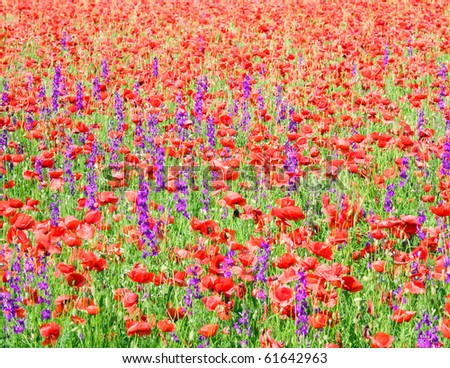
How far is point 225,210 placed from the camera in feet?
12.0

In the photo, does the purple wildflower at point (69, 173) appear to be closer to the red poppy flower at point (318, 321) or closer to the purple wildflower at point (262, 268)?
the purple wildflower at point (262, 268)

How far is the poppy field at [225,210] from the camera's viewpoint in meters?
2.59

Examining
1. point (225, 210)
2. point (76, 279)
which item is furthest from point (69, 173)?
point (76, 279)

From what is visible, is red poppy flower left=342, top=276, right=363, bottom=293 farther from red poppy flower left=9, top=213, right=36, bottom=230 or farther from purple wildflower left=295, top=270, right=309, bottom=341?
red poppy flower left=9, top=213, right=36, bottom=230

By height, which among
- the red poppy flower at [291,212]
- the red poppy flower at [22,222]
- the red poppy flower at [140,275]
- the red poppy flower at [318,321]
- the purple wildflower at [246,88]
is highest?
the purple wildflower at [246,88]

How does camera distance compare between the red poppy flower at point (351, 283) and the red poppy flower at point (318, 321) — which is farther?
the red poppy flower at point (351, 283)

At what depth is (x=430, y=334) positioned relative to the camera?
2318 mm

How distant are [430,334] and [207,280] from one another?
32.6 inches

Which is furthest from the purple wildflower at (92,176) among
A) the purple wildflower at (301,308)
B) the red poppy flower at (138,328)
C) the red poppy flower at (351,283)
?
the red poppy flower at (351,283)

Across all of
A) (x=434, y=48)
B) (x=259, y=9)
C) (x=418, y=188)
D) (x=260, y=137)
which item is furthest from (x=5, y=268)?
(x=259, y=9)

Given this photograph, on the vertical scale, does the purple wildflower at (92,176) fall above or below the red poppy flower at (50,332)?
above

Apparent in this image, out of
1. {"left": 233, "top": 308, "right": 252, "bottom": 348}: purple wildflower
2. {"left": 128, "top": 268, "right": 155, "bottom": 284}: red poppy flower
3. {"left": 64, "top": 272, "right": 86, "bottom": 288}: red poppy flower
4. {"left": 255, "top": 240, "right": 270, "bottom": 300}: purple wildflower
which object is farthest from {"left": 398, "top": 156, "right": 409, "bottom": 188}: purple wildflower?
{"left": 64, "top": 272, "right": 86, "bottom": 288}: red poppy flower

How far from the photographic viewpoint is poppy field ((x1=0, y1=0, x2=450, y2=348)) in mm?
2590

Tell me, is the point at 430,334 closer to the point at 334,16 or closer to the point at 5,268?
the point at 5,268
